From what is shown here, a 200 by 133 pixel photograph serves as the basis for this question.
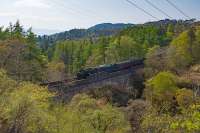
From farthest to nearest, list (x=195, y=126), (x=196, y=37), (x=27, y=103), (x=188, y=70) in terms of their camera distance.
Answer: (x=196, y=37) → (x=188, y=70) → (x=27, y=103) → (x=195, y=126)

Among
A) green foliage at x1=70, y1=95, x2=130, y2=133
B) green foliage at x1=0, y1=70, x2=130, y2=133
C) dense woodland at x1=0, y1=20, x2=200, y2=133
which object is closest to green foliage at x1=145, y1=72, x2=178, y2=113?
dense woodland at x1=0, y1=20, x2=200, y2=133

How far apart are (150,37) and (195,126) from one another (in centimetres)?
7282

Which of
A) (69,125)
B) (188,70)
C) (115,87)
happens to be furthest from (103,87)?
(69,125)

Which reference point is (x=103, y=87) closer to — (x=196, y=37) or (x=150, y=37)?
(x=196, y=37)

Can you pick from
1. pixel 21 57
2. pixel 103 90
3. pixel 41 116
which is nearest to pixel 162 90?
pixel 103 90

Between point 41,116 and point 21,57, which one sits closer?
point 41,116

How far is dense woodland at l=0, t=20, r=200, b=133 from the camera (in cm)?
2342

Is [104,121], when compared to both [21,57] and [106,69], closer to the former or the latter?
[21,57]

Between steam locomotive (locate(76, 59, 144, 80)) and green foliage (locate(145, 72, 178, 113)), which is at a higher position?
steam locomotive (locate(76, 59, 144, 80))

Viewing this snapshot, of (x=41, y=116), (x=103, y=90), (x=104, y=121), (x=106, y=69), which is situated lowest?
(x=104, y=121)

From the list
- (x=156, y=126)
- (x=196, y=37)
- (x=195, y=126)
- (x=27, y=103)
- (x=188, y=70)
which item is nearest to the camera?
(x=195, y=126)

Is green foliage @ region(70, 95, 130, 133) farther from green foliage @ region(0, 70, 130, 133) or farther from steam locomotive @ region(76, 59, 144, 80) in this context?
steam locomotive @ region(76, 59, 144, 80)

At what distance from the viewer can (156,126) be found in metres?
27.2

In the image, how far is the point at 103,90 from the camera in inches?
1941
